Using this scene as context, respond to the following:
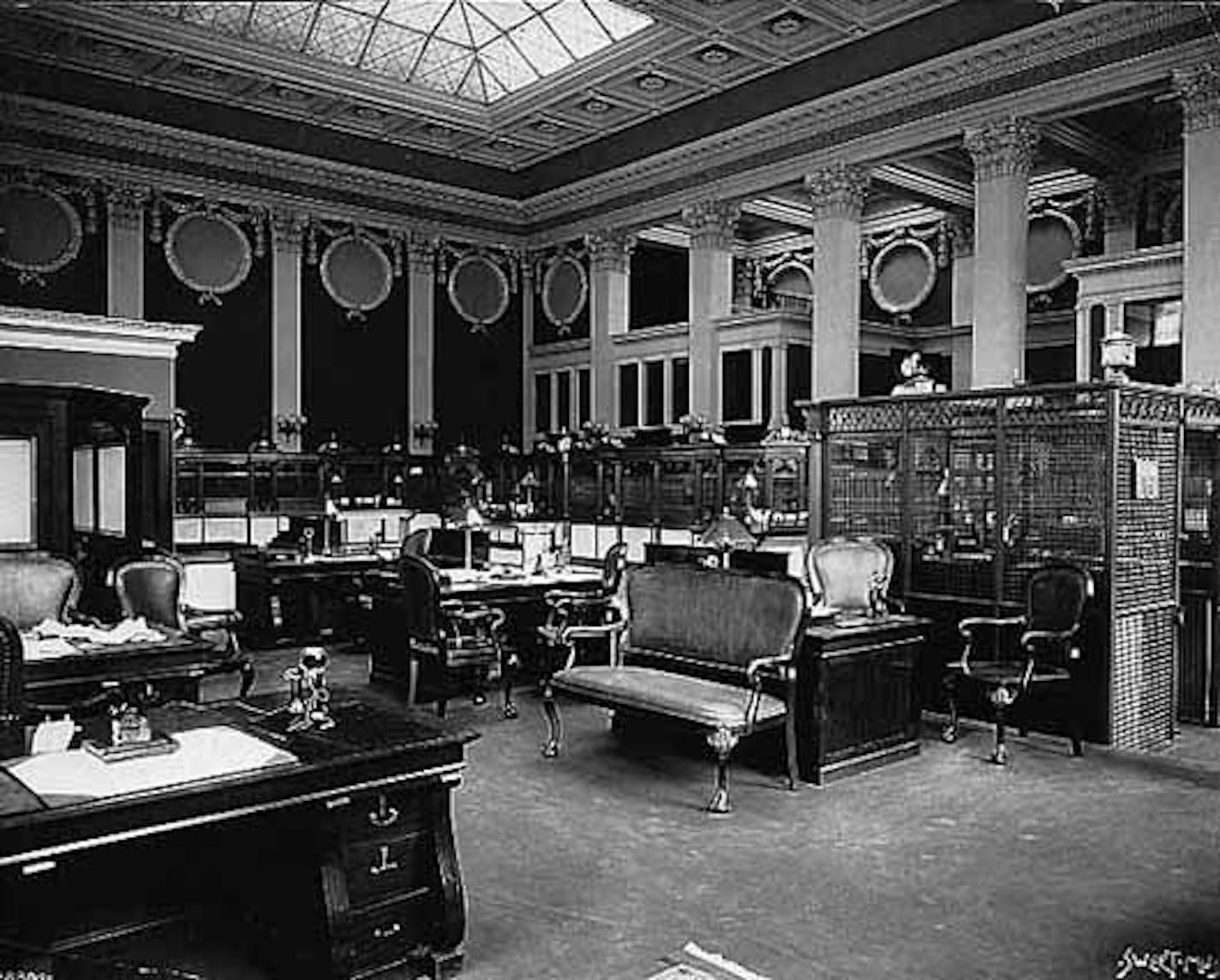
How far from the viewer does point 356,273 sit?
49.4 ft

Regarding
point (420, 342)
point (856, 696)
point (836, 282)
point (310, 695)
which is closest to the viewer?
point (310, 695)

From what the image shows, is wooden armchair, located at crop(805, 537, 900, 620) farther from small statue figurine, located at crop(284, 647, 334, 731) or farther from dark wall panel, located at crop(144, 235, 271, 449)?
dark wall panel, located at crop(144, 235, 271, 449)

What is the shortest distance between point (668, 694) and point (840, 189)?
26.7ft

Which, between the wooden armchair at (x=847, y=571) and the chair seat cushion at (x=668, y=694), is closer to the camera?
the chair seat cushion at (x=668, y=694)

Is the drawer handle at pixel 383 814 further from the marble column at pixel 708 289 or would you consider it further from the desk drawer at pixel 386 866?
the marble column at pixel 708 289

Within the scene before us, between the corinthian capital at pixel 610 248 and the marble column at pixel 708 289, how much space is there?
4.01 feet

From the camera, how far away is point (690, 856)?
4469 millimetres

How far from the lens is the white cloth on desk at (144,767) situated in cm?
293

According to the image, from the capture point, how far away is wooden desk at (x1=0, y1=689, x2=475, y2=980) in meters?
3.03

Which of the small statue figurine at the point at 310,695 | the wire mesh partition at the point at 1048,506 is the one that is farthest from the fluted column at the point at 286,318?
the small statue figurine at the point at 310,695

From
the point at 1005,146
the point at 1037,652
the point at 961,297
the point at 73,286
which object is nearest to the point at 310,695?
the point at 1037,652

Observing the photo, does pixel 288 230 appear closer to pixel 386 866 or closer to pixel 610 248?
pixel 610 248

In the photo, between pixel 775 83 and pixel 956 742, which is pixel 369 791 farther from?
pixel 775 83

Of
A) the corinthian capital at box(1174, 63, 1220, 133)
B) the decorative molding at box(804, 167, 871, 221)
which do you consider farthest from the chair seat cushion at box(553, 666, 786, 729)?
the decorative molding at box(804, 167, 871, 221)
